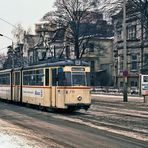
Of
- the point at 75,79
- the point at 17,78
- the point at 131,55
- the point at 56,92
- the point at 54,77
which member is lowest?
the point at 56,92

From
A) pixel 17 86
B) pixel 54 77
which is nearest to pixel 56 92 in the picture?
pixel 54 77

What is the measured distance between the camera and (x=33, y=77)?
33.1 m

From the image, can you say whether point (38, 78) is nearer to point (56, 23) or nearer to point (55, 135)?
point (55, 135)

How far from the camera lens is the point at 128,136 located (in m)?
16.9

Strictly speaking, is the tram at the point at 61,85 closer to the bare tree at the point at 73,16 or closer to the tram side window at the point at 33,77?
the tram side window at the point at 33,77

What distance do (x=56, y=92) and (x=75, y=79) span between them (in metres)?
1.41

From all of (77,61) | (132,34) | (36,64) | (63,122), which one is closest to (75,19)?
(132,34)

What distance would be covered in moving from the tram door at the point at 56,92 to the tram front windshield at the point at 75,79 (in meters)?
0.51

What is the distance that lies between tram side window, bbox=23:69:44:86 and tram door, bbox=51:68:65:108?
2.00 meters

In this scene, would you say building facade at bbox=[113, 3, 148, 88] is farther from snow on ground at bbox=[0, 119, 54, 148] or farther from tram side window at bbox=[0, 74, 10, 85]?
snow on ground at bbox=[0, 119, 54, 148]

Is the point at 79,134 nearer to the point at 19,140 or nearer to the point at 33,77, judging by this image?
the point at 19,140

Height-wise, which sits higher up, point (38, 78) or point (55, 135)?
point (38, 78)

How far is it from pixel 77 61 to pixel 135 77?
46345 millimetres

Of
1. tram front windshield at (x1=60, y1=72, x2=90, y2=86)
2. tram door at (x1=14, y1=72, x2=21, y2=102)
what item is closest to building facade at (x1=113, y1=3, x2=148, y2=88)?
tram door at (x1=14, y1=72, x2=21, y2=102)
